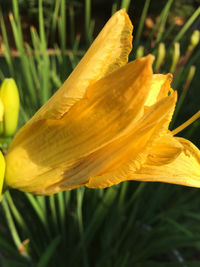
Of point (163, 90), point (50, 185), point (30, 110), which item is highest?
point (163, 90)

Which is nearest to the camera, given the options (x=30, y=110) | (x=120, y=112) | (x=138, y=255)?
(x=120, y=112)

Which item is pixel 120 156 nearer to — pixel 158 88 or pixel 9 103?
pixel 158 88

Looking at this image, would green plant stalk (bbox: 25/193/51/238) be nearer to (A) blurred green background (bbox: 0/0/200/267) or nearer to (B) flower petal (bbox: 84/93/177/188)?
(A) blurred green background (bbox: 0/0/200/267)

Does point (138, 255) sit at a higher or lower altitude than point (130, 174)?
lower

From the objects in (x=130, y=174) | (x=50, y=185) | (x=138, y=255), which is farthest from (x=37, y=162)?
(x=138, y=255)

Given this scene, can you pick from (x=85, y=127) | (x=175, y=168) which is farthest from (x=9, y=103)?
(x=175, y=168)

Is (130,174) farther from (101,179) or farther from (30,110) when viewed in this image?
(30,110)

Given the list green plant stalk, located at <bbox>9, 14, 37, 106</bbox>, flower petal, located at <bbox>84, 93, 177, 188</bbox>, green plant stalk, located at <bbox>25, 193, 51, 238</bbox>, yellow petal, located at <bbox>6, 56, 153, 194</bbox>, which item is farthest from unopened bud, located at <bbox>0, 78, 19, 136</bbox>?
green plant stalk, located at <bbox>9, 14, 37, 106</bbox>
